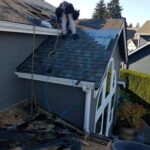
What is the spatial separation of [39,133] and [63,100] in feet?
4.76

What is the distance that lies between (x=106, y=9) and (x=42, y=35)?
48252 millimetres

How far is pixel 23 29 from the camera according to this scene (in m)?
7.75

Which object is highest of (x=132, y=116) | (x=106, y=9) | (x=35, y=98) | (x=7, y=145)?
(x=106, y=9)

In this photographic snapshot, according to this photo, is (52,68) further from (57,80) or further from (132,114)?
(132,114)

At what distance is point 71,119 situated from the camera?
8320 millimetres

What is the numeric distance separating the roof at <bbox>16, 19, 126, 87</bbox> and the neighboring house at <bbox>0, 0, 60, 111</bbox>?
15.0 inches

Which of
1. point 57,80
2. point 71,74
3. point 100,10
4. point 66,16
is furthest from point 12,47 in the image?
point 100,10

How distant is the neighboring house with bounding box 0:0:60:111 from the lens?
7.39 meters

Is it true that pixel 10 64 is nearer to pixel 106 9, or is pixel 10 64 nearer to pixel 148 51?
pixel 148 51

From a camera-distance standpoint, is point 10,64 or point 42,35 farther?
point 42,35

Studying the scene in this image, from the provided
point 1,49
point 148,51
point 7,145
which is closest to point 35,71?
point 1,49

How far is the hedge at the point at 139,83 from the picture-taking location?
18.1 m

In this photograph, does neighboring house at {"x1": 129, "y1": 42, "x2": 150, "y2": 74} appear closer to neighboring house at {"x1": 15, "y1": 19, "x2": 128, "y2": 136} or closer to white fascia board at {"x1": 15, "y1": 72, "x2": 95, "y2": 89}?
neighboring house at {"x1": 15, "y1": 19, "x2": 128, "y2": 136}

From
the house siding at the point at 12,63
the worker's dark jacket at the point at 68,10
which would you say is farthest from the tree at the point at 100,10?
→ the house siding at the point at 12,63
